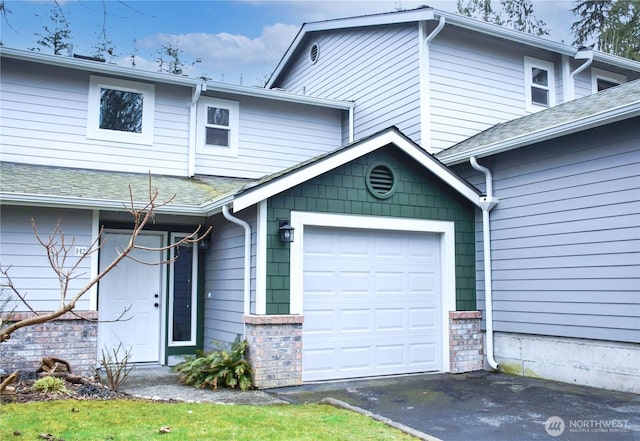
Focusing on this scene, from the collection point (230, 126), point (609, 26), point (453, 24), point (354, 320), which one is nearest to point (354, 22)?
point (453, 24)

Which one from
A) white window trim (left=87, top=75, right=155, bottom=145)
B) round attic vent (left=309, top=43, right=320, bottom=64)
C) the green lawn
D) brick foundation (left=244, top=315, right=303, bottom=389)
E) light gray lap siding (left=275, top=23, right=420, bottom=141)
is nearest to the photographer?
the green lawn

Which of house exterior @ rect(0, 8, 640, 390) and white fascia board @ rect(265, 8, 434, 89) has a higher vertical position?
white fascia board @ rect(265, 8, 434, 89)

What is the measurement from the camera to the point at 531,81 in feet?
39.2

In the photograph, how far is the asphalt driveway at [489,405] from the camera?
5.43 m

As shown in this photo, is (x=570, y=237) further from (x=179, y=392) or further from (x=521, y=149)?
(x=179, y=392)

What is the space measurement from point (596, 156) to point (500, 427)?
13.2 ft

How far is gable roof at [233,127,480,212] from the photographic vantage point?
755 cm

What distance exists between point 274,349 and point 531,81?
8.11 m

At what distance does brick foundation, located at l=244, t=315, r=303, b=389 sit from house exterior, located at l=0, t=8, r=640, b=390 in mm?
26

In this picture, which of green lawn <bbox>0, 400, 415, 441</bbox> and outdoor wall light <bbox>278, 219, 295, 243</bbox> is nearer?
green lawn <bbox>0, 400, 415, 441</bbox>

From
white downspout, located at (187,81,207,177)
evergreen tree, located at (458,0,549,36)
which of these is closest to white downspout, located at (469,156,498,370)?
white downspout, located at (187,81,207,177)

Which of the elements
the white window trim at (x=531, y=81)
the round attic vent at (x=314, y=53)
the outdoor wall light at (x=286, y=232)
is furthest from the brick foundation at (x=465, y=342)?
the round attic vent at (x=314, y=53)

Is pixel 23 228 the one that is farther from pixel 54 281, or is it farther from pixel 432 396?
pixel 432 396

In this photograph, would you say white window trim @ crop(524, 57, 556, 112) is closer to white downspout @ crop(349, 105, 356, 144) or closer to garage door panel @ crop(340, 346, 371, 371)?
white downspout @ crop(349, 105, 356, 144)
